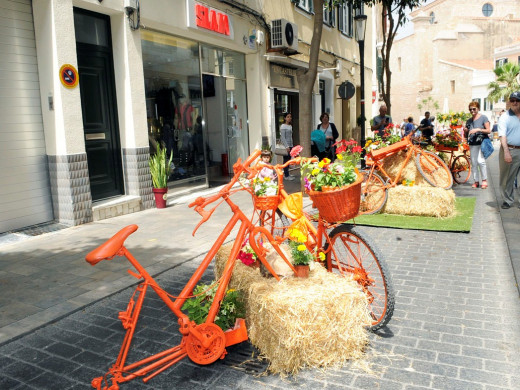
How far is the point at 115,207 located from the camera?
8.06m

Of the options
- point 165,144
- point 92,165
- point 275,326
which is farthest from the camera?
point 165,144

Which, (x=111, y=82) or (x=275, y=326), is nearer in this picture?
(x=275, y=326)

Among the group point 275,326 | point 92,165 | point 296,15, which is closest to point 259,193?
point 275,326

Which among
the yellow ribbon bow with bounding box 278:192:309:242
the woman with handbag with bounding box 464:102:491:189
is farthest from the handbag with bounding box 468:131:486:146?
the yellow ribbon bow with bounding box 278:192:309:242

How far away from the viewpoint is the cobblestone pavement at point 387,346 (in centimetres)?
296

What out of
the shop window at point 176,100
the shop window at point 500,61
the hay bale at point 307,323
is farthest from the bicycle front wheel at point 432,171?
the shop window at point 500,61

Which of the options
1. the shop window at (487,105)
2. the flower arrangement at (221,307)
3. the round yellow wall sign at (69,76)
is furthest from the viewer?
the shop window at (487,105)

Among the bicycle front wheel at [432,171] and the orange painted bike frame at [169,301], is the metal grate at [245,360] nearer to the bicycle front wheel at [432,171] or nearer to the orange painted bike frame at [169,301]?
the orange painted bike frame at [169,301]

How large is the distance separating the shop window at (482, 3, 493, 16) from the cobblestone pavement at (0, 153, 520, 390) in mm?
77034

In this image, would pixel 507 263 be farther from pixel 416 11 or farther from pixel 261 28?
pixel 416 11

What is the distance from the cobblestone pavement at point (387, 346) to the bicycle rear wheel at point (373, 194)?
297cm

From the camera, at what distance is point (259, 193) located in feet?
12.5

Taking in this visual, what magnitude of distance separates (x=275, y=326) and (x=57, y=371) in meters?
1.58

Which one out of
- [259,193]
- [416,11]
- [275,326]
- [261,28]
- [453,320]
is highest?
[416,11]
